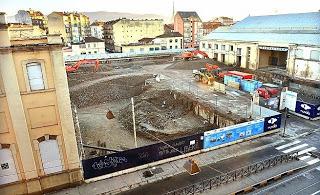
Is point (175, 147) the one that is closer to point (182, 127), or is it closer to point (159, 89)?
point (182, 127)

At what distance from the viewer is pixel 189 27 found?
116438 mm

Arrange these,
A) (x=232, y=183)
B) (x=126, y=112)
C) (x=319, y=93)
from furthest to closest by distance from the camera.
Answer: (x=319, y=93) < (x=126, y=112) < (x=232, y=183)

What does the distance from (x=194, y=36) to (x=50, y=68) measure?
4141 inches

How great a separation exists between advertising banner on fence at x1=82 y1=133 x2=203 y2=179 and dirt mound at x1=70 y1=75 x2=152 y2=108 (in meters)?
22.5

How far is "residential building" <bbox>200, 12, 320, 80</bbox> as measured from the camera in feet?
159

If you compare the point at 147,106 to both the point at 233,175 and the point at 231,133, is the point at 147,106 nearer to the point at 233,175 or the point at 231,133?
the point at 231,133

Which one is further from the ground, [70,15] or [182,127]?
[70,15]

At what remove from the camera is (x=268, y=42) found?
184 feet

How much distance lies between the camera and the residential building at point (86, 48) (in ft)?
278

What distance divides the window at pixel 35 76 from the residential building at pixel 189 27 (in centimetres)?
10045

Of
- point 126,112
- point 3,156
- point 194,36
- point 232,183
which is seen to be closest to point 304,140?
point 232,183

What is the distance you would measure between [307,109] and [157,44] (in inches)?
2617

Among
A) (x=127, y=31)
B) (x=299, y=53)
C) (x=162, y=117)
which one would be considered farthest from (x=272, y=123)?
(x=127, y=31)

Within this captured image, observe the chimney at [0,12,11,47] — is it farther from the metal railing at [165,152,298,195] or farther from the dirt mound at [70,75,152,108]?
the dirt mound at [70,75,152,108]
